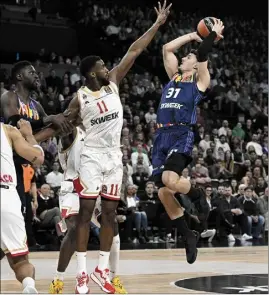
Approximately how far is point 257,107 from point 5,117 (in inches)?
691

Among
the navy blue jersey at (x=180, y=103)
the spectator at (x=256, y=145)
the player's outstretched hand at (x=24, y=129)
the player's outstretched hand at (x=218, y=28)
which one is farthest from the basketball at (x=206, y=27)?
the spectator at (x=256, y=145)

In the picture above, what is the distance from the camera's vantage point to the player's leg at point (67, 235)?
6996mm

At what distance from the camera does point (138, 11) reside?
25688 millimetres

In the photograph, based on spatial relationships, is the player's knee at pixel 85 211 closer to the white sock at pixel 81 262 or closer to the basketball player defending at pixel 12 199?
the white sock at pixel 81 262

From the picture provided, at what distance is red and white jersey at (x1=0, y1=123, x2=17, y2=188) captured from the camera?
507 centimetres

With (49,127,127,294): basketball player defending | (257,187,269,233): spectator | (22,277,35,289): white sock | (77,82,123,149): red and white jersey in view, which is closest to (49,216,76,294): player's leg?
(49,127,127,294): basketball player defending

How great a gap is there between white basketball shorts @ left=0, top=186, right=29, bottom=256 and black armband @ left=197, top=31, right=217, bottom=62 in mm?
2963

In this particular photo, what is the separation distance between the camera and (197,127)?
61.9 feet

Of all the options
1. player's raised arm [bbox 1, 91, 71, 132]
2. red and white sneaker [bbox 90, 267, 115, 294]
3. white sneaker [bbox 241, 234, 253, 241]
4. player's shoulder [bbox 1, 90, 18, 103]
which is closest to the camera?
player's raised arm [bbox 1, 91, 71, 132]

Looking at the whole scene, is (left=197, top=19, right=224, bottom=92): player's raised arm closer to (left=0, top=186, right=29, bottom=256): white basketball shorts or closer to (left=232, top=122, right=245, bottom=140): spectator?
(left=0, top=186, right=29, bottom=256): white basketball shorts

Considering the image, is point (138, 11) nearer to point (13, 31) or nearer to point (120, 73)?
point (13, 31)

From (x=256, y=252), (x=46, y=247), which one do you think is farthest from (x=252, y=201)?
(x=46, y=247)

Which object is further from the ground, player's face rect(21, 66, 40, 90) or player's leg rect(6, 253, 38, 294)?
player's face rect(21, 66, 40, 90)

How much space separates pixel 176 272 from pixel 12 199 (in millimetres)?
4659
